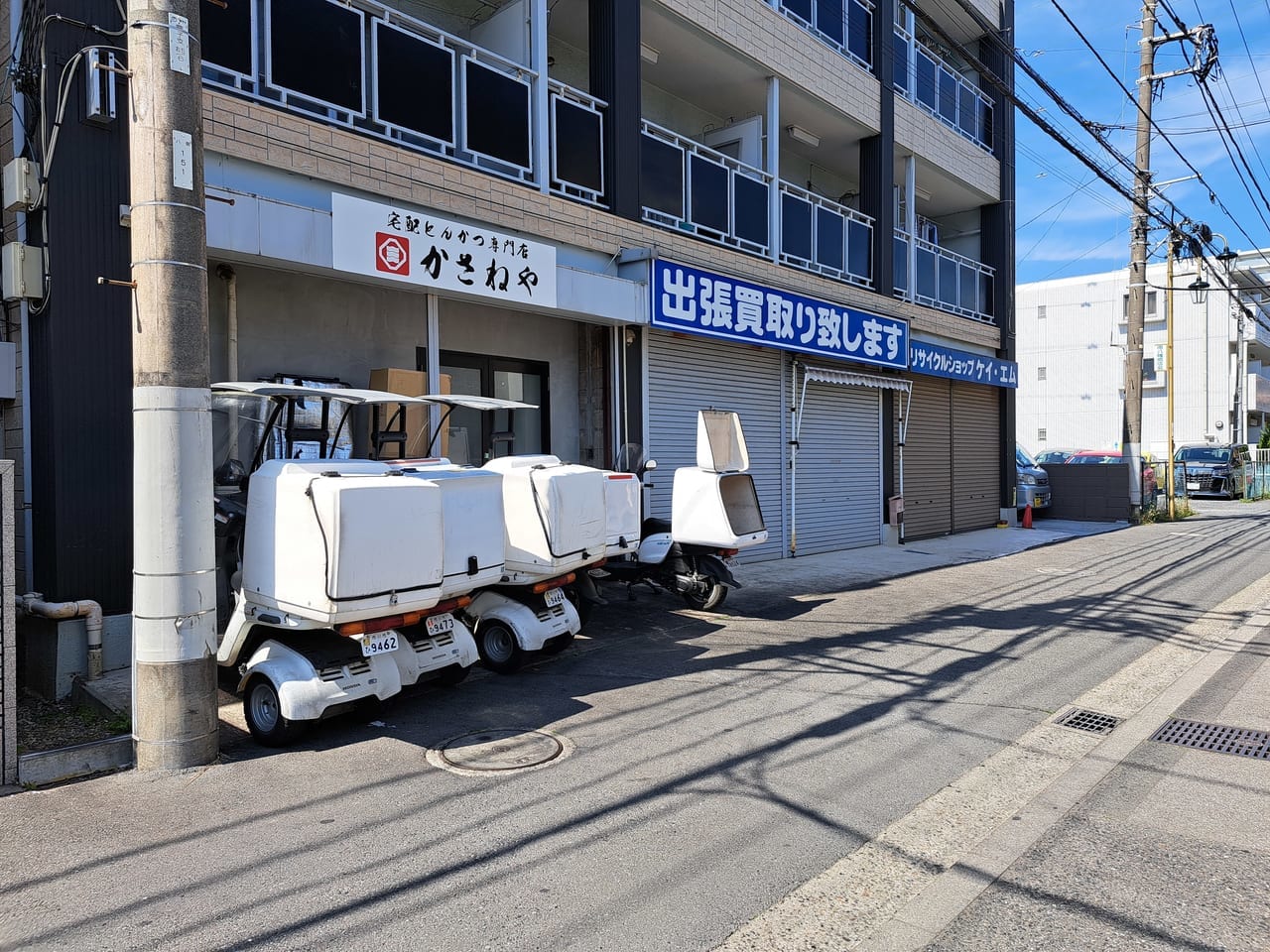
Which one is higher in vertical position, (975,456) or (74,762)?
(975,456)

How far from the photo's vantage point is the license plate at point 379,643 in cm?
541

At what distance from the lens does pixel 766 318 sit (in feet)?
43.1

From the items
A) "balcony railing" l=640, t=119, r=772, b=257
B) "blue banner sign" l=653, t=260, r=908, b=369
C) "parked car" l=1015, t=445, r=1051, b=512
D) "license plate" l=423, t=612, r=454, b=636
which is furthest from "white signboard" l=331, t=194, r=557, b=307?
"parked car" l=1015, t=445, r=1051, b=512

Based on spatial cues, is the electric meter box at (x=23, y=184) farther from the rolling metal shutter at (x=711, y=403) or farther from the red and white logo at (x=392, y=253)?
the rolling metal shutter at (x=711, y=403)

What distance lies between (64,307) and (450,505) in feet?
10.8

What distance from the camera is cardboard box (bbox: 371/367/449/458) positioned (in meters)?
8.97

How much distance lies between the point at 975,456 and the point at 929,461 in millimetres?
2719

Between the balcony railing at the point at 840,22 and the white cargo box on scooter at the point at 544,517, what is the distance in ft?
35.5

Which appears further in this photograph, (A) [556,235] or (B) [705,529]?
(A) [556,235]

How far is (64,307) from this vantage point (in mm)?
6395

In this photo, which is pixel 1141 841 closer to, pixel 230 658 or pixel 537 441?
pixel 230 658

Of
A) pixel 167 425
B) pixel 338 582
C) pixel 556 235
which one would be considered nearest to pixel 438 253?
pixel 556 235

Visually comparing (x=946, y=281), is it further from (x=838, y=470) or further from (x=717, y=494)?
(x=717, y=494)

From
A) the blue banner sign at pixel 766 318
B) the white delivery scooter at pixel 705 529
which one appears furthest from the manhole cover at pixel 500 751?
the blue banner sign at pixel 766 318
